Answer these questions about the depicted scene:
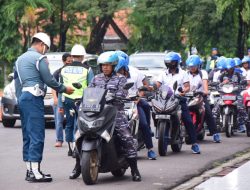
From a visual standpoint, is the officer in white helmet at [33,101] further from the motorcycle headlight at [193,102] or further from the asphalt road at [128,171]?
the motorcycle headlight at [193,102]

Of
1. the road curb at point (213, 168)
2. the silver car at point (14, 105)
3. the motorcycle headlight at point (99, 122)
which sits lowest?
the road curb at point (213, 168)

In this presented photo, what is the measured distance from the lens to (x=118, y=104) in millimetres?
11820

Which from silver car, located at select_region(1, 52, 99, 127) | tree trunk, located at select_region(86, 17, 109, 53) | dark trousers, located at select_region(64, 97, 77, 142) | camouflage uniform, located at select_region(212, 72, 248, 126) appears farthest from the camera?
tree trunk, located at select_region(86, 17, 109, 53)

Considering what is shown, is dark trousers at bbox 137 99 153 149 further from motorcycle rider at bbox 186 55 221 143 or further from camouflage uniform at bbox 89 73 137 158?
motorcycle rider at bbox 186 55 221 143

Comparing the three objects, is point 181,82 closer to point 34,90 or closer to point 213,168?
point 213,168

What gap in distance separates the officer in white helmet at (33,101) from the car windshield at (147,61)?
17.6m

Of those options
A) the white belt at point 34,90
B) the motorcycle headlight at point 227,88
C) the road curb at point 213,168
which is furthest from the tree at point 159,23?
the white belt at point 34,90

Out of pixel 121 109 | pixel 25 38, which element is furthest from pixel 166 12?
pixel 121 109

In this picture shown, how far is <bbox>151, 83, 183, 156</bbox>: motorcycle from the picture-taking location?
15102 mm

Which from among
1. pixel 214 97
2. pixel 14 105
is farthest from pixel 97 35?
pixel 214 97

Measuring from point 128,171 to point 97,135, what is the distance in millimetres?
1898

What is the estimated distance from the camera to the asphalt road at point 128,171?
11.7 metres

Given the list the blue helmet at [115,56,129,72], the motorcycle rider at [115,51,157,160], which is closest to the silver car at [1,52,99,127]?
the motorcycle rider at [115,51,157,160]

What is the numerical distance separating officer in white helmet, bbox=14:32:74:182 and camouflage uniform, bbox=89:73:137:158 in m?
0.63
